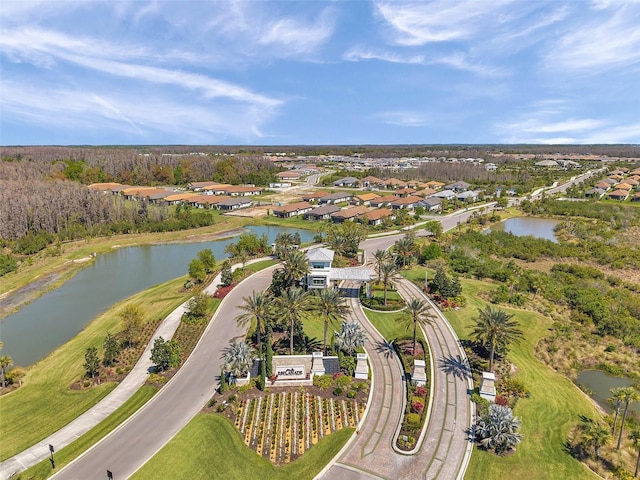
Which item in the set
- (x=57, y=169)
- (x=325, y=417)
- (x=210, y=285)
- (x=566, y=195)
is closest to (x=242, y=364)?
(x=325, y=417)

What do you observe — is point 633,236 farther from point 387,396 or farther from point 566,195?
point 387,396

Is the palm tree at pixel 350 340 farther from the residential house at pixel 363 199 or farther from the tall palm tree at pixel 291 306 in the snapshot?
the residential house at pixel 363 199

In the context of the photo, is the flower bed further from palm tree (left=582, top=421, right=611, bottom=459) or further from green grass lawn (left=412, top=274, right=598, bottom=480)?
palm tree (left=582, top=421, right=611, bottom=459)

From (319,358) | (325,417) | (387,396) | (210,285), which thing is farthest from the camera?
(210,285)

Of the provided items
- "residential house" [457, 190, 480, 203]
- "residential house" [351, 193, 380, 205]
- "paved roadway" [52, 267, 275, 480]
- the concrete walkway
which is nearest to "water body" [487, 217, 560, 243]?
"residential house" [457, 190, 480, 203]

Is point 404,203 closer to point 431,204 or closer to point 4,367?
point 431,204

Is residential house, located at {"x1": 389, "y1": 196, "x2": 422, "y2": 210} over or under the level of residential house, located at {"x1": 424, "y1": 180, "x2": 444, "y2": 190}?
under
